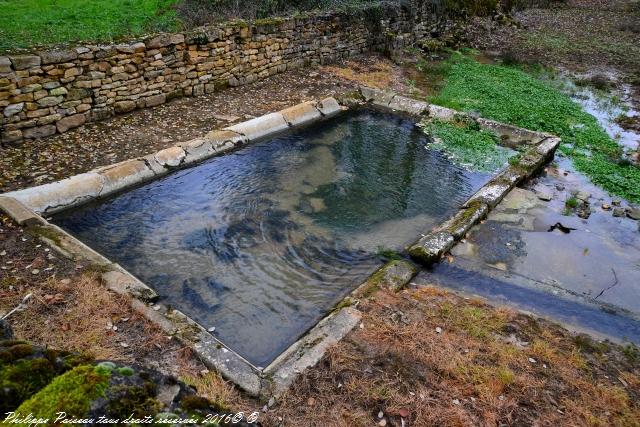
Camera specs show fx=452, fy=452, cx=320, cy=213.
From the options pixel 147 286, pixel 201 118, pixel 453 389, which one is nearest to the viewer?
pixel 453 389

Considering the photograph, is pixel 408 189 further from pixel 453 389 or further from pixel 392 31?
pixel 392 31

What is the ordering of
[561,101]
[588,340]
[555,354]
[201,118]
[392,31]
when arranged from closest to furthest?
[555,354]
[588,340]
[201,118]
[561,101]
[392,31]

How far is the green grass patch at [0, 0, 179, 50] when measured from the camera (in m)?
8.95

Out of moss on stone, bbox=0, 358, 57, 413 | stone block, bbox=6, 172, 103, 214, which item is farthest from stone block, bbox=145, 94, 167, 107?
moss on stone, bbox=0, 358, 57, 413

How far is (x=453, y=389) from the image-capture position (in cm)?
376

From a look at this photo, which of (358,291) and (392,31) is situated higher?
(392,31)

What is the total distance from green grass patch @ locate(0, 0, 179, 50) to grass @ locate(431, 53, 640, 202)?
738cm

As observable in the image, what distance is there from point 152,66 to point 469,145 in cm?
649

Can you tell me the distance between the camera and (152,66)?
29.0ft

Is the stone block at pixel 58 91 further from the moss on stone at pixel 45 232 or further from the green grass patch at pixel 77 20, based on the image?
the moss on stone at pixel 45 232

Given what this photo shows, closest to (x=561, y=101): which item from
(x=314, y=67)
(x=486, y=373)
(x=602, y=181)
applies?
(x=602, y=181)

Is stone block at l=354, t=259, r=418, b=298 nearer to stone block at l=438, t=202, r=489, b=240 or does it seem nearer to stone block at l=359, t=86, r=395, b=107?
stone block at l=438, t=202, r=489, b=240

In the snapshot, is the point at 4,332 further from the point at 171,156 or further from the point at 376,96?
the point at 376,96

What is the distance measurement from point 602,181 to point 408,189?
11.9 ft
